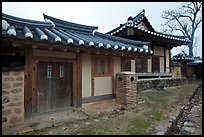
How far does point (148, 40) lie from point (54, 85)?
9294mm

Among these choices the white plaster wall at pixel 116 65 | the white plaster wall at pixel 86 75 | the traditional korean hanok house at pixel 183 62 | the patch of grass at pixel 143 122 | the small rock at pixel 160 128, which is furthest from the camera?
the traditional korean hanok house at pixel 183 62

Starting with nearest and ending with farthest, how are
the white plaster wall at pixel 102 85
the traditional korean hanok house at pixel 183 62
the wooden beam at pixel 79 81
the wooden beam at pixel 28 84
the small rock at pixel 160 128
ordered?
the small rock at pixel 160 128, the wooden beam at pixel 28 84, the wooden beam at pixel 79 81, the white plaster wall at pixel 102 85, the traditional korean hanok house at pixel 183 62

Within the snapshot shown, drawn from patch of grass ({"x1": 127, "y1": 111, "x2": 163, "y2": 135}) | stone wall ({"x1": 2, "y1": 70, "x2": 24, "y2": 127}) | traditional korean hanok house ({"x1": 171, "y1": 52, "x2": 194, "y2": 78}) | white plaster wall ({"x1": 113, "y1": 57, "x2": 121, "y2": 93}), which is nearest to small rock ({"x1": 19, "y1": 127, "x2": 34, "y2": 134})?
stone wall ({"x1": 2, "y1": 70, "x2": 24, "y2": 127})

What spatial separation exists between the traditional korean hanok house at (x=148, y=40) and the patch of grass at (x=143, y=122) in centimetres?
473

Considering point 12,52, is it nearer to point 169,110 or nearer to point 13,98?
point 13,98

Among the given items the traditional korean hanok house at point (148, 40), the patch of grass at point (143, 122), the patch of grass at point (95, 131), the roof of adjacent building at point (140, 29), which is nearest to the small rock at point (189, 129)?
the patch of grass at point (143, 122)

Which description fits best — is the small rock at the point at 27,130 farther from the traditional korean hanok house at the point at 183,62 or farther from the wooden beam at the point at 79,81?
the traditional korean hanok house at the point at 183,62

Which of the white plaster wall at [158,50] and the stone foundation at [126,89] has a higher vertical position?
the white plaster wall at [158,50]

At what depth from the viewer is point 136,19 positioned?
1430 centimetres

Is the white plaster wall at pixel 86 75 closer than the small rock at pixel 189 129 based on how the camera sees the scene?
No

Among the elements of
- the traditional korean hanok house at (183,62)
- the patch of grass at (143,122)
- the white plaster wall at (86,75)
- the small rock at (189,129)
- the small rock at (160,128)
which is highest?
the traditional korean hanok house at (183,62)

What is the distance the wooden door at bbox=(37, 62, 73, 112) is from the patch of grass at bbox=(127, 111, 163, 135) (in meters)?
2.58

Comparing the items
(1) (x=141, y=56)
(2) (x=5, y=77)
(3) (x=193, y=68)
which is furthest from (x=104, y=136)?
(3) (x=193, y=68)

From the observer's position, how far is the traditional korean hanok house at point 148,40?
11.8 m
